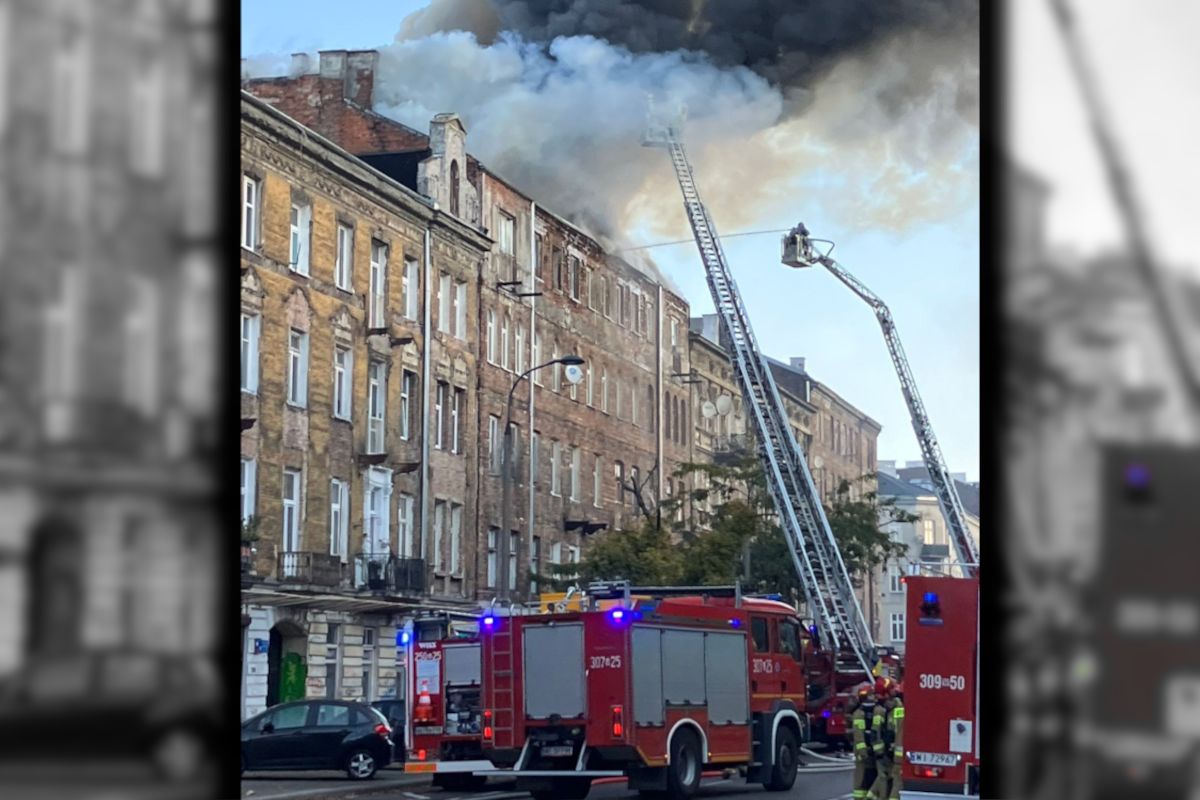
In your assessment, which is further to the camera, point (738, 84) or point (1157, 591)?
point (738, 84)

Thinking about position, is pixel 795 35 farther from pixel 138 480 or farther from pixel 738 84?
pixel 138 480

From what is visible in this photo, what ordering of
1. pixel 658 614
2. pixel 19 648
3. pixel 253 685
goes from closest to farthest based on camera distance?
1. pixel 19 648
2. pixel 658 614
3. pixel 253 685

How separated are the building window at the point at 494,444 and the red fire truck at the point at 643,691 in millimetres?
2216

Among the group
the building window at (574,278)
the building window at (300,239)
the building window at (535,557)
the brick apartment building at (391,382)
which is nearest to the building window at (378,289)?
the brick apartment building at (391,382)

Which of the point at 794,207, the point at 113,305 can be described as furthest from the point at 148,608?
the point at 794,207

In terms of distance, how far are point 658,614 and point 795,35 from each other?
215 inches

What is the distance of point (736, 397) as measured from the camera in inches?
664

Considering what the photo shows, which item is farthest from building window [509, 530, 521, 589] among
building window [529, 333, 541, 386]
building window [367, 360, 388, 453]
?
building window [367, 360, 388, 453]

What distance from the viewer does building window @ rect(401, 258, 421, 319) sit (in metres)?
18.7

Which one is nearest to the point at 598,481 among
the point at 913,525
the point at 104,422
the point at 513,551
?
the point at 513,551

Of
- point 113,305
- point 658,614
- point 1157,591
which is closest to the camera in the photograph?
point 1157,591

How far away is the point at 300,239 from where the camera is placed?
18516mm

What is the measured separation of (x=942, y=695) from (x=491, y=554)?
6532 mm

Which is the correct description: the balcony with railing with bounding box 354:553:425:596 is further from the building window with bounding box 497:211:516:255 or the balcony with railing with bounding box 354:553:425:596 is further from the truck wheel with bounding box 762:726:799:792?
the truck wheel with bounding box 762:726:799:792
